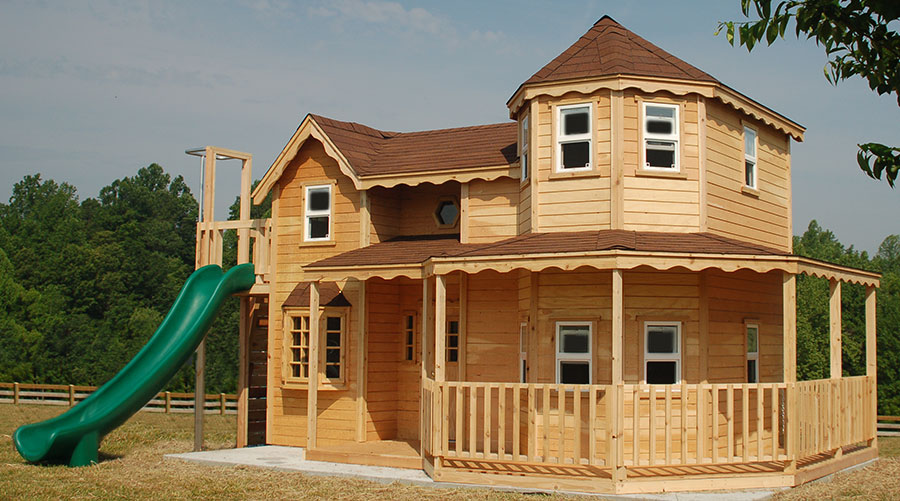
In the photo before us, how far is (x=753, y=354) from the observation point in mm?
15336

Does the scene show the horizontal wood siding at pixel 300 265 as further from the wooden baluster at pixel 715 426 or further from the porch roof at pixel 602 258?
the wooden baluster at pixel 715 426

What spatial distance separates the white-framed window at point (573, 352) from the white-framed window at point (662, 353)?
0.87 m

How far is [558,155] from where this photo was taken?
14.7 m

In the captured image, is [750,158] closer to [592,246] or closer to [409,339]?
[592,246]

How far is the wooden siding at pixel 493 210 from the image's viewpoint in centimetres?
1638

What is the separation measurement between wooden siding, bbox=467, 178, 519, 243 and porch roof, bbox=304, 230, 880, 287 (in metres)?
1.28

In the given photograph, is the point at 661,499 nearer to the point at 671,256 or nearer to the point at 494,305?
the point at 671,256

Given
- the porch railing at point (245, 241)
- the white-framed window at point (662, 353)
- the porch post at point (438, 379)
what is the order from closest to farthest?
the porch post at point (438, 379), the white-framed window at point (662, 353), the porch railing at point (245, 241)

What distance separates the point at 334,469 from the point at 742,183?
8339 mm

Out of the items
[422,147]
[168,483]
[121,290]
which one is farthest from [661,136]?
[121,290]

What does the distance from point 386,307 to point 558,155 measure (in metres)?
5.04

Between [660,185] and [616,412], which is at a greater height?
[660,185]

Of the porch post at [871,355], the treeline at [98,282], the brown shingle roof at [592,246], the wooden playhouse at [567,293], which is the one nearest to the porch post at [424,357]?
the wooden playhouse at [567,293]

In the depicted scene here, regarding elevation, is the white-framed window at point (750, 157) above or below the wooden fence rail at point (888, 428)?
above
